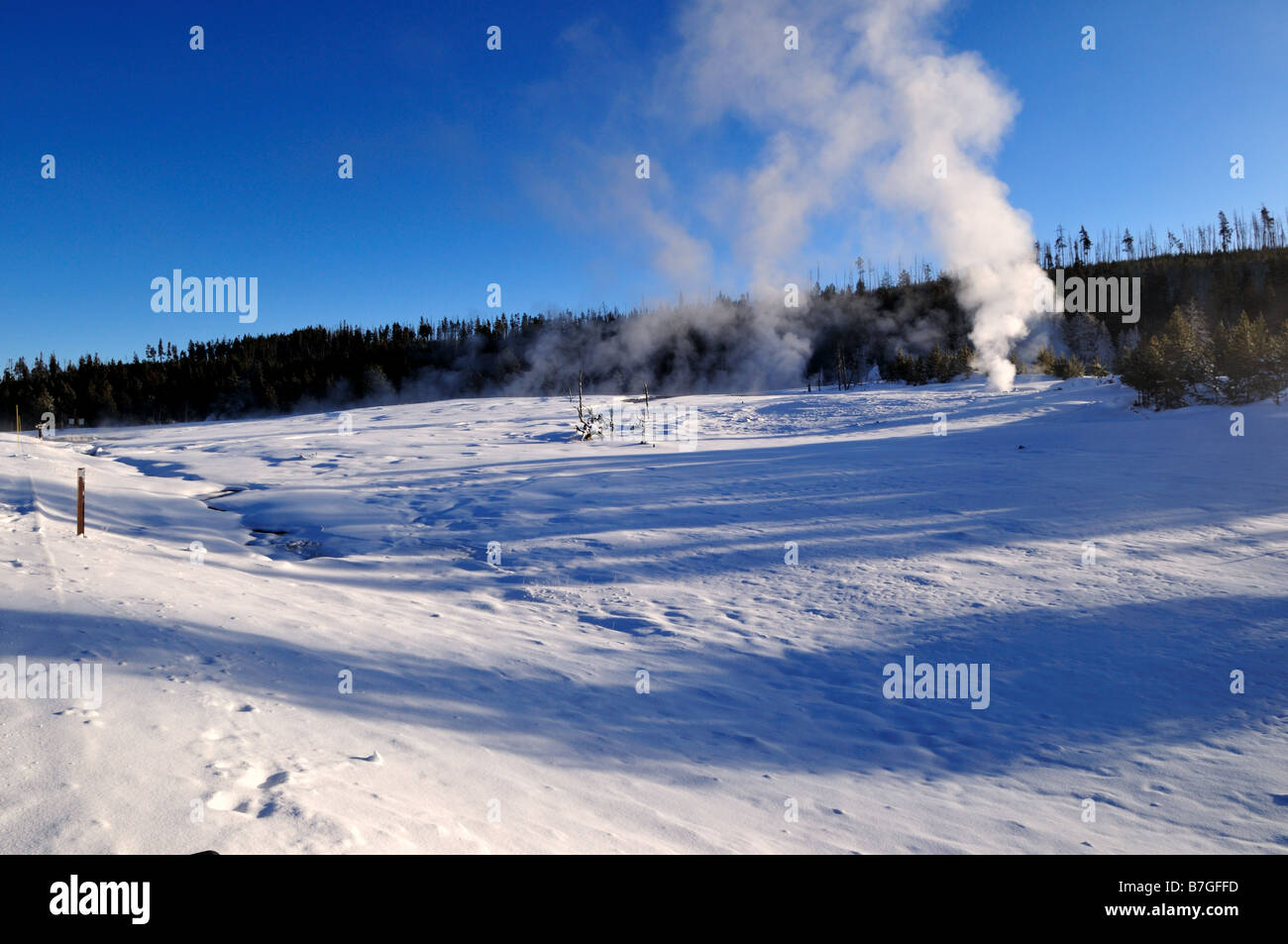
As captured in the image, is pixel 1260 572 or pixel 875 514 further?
pixel 875 514

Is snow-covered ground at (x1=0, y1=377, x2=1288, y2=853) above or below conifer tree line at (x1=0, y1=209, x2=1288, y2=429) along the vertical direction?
below

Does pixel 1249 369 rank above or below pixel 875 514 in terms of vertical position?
above

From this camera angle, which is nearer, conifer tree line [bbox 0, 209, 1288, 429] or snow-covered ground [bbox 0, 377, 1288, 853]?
snow-covered ground [bbox 0, 377, 1288, 853]

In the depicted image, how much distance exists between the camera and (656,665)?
204 inches

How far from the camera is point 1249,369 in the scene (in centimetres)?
1806

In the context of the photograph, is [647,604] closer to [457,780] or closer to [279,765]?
[457,780]

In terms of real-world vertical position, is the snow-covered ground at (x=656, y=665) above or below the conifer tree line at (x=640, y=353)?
below

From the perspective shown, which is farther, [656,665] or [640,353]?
[640,353]

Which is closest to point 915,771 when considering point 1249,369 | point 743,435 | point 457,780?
point 457,780

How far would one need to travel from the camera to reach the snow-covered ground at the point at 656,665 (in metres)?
2.91

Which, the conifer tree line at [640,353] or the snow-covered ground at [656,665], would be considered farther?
the conifer tree line at [640,353]

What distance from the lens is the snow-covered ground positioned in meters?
2.91

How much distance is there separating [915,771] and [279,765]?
340 cm
